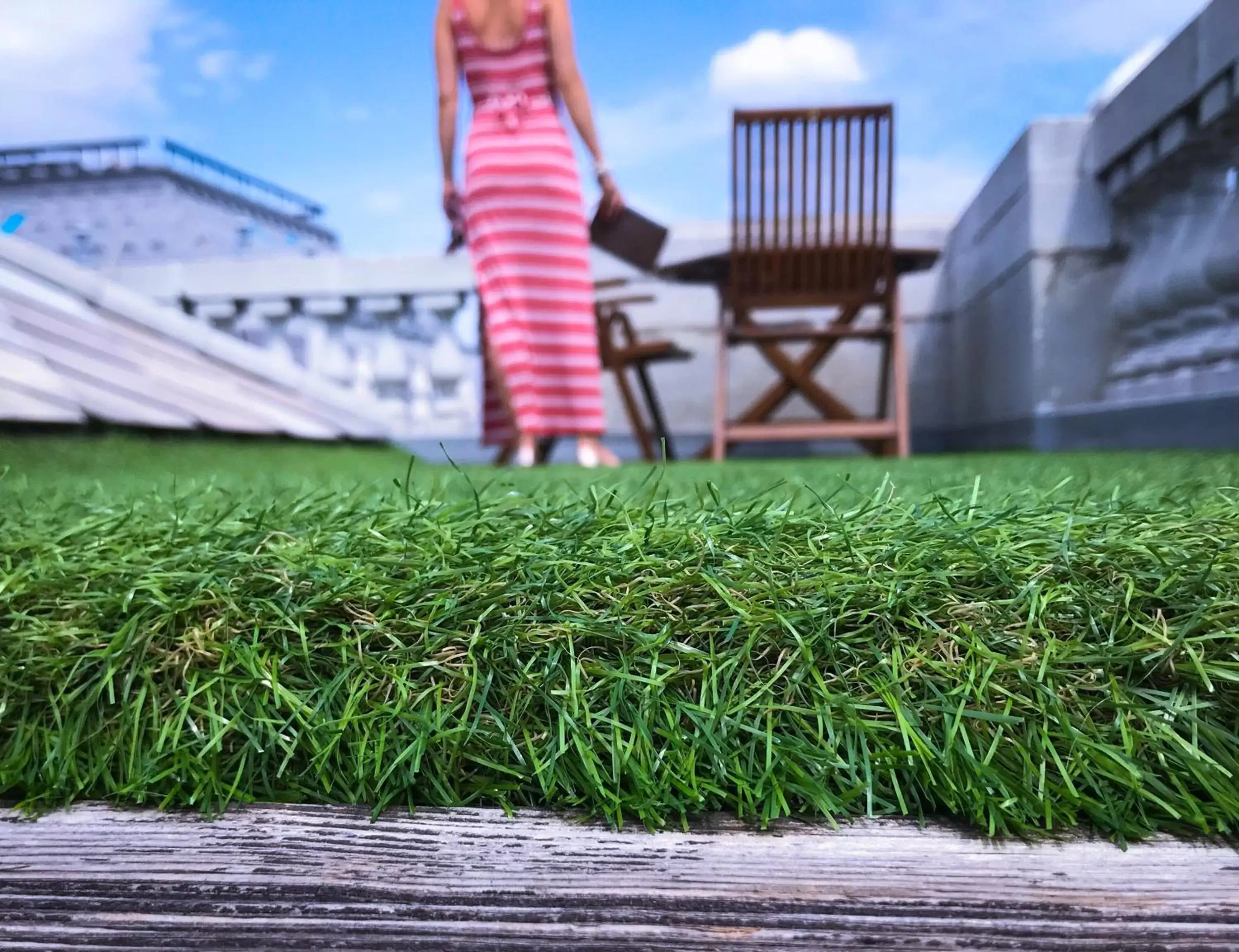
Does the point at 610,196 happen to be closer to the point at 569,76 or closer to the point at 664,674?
the point at 569,76

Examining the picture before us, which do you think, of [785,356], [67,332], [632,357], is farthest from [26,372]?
[785,356]

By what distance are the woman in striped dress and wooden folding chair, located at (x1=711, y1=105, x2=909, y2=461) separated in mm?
795

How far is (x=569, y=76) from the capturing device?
2.83m

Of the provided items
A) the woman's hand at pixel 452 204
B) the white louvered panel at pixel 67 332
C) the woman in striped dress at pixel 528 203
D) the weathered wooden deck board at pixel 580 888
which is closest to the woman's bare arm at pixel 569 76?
the woman in striped dress at pixel 528 203

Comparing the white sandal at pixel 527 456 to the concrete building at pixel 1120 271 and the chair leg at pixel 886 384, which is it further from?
the concrete building at pixel 1120 271

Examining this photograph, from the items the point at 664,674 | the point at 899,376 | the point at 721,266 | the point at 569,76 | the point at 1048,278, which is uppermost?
the point at 569,76

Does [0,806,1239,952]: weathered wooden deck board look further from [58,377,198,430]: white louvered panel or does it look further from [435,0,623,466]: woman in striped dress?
[435,0,623,466]: woman in striped dress

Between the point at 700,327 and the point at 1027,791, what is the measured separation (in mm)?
4761

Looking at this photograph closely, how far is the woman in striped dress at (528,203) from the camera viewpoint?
2818mm

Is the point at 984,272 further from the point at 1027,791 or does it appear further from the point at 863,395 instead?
the point at 1027,791

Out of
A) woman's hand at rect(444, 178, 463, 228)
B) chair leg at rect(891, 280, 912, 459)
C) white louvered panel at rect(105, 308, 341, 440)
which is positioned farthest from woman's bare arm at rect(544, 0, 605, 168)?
white louvered panel at rect(105, 308, 341, 440)

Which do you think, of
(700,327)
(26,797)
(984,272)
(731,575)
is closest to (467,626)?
(731,575)

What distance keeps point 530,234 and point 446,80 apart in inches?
25.5

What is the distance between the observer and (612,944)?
0.44 meters
